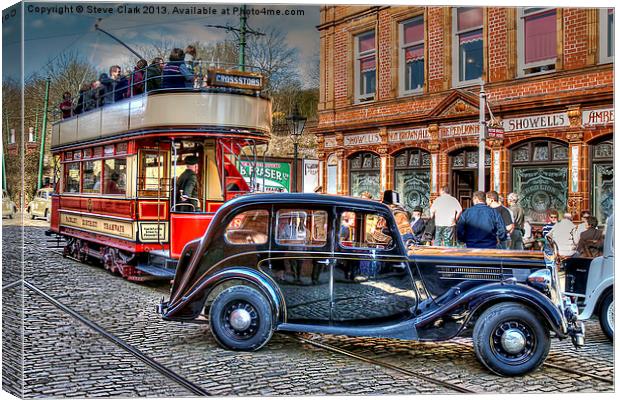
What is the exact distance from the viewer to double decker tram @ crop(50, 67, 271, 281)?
6578mm

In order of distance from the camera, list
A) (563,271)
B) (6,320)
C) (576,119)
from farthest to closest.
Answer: (563,271), (576,119), (6,320)

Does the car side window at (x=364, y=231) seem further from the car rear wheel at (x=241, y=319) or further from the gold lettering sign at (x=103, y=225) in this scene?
the gold lettering sign at (x=103, y=225)

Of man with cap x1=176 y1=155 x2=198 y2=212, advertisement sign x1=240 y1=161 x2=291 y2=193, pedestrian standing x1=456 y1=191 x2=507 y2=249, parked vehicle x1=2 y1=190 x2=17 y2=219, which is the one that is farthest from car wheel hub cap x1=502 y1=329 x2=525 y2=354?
parked vehicle x1=2 y1=190 x2=17 y2=219

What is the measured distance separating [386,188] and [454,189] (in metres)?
0.65

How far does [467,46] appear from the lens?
6.81 m

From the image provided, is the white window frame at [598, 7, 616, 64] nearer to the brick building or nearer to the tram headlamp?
the brick building

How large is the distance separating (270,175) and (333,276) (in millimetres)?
1211

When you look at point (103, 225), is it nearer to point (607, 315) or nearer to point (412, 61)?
point (412, 61)

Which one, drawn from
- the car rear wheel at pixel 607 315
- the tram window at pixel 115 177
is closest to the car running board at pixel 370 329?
the car rear wheel at pixel 607 315

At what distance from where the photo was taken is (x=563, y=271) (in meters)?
6.87

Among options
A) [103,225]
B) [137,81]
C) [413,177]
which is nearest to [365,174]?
[413,177]

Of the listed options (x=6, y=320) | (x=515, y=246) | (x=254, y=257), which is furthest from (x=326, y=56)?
(x=6, y=320)

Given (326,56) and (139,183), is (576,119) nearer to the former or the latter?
(326,56)

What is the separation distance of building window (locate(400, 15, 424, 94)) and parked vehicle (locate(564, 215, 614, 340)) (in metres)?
2.24
